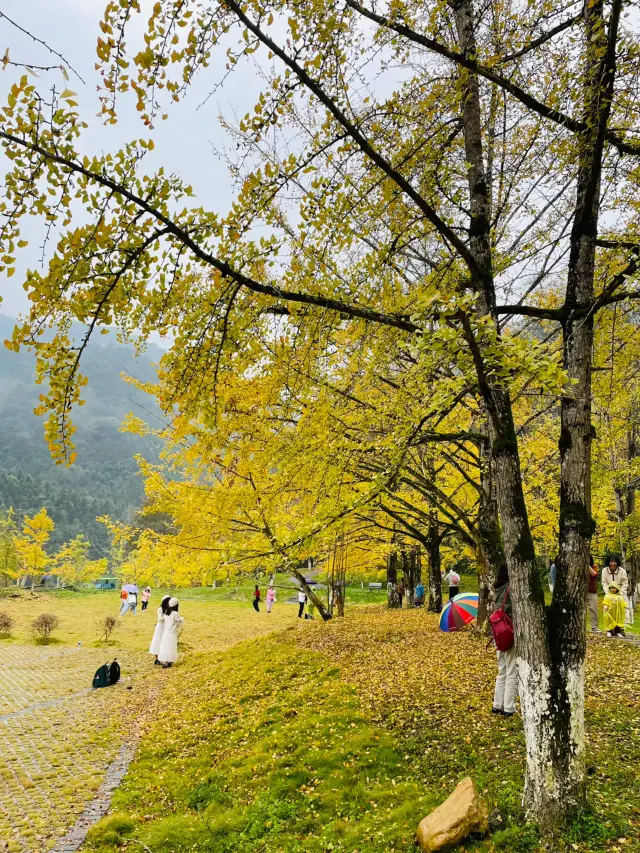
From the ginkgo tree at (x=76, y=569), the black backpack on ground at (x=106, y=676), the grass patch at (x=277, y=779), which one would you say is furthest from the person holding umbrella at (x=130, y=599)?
the ginkgo tree at (x=76, y=569)

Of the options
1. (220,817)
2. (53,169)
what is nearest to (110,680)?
(220,817)

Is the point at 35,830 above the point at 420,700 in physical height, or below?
below

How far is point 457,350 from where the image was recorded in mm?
3113

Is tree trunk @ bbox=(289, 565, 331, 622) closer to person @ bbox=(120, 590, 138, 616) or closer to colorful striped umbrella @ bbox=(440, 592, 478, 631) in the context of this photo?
colorful striped umbrella @ bbox=(440, 592, 478, 631)

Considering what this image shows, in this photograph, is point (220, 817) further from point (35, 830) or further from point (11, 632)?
point (11, 632)

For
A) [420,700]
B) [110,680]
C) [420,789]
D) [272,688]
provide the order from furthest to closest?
[110,680] → [272,688] → [420,700] → [420,789]

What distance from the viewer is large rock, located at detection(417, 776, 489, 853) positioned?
364 centimetres

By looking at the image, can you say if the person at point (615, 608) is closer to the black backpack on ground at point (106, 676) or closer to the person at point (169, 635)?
the person at point (169, 635)

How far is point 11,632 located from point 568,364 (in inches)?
884

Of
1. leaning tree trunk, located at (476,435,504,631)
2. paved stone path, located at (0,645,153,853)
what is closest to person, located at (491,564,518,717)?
leaning tree trunk, located at (476,435,504,631)

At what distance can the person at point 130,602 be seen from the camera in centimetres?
2552

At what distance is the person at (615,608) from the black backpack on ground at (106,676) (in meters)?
11.6

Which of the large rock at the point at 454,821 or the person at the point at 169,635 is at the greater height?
the large rock at the point at 454,821

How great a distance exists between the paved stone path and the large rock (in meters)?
3.38
